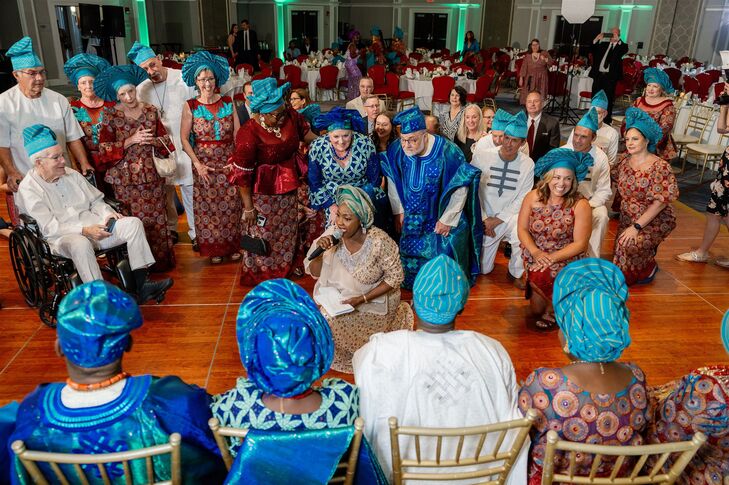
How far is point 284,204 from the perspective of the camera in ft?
13.9

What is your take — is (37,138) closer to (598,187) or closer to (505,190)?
(505,190)

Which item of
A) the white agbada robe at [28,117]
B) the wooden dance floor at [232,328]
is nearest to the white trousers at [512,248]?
the wooden dance floor at [232,328]

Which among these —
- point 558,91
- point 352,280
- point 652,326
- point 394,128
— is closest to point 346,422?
point 352,280

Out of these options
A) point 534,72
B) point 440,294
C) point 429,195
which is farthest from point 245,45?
point 440,294

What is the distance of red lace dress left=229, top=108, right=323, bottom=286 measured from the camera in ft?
13.0

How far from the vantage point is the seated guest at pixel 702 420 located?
1893 mm

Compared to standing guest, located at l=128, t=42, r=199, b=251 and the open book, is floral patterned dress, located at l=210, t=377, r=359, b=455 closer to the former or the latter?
the open book

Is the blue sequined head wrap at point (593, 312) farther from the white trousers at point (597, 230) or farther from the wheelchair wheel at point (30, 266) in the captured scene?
the wheelchair wheel at point (30, 266)

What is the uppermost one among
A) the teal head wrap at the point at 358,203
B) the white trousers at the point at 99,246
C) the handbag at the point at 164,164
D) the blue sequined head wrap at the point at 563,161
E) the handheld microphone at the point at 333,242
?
the blue sequined head wrap at the point at 563,161

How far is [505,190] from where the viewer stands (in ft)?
14.6

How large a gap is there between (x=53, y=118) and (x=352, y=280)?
2.51 meters

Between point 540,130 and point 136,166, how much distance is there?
3349 millimetres

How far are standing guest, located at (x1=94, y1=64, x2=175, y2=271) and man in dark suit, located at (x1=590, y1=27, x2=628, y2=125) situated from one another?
26.9ft

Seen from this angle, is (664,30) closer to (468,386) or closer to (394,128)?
(394,128)
